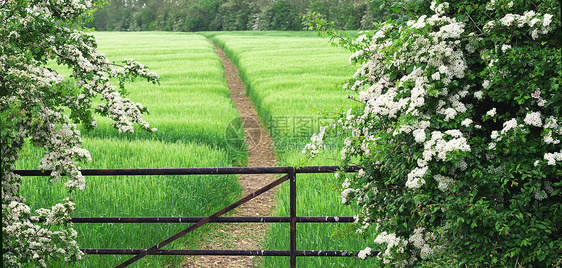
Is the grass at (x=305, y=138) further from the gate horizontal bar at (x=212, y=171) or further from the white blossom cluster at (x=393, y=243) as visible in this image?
the white blossom cluster at (x=393, y=243)

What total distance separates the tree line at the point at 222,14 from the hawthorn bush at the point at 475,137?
5166 cm

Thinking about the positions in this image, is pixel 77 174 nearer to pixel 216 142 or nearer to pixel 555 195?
pixel 555 195

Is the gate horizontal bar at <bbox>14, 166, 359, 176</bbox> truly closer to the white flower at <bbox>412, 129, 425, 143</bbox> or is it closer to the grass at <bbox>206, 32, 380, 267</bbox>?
the grass at <bbox>206, 32, 380, 267</bbox>

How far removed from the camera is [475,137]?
84.6 inches

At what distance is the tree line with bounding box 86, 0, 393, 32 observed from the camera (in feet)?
195

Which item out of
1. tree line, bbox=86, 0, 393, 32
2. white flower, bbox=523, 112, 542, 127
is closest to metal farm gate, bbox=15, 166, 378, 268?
white flower, bbox=523, 112, 542, 127

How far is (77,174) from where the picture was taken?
2.75 m

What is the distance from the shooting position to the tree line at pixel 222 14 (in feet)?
195

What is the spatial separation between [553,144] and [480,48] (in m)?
0.63

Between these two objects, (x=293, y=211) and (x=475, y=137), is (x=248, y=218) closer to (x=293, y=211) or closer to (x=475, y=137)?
(x=293, y=211)

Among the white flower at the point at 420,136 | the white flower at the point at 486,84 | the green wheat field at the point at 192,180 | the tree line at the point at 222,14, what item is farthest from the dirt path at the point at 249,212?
the tree line at the point at 222,14

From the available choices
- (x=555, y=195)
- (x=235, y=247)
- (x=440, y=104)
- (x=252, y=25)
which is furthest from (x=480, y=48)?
(x=252, y=25)

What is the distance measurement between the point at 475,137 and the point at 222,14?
79.4 meters

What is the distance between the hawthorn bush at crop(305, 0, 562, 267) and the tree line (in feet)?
169
